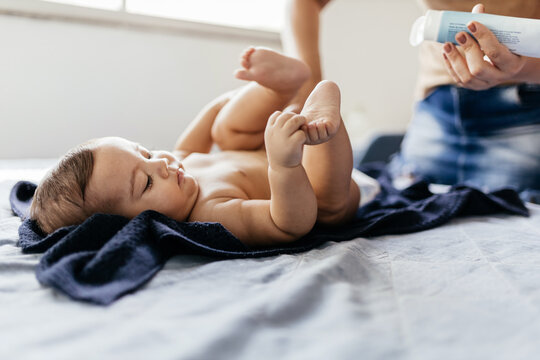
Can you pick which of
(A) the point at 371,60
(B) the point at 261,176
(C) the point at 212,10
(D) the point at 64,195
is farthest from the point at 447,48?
(A) the point at 371,60

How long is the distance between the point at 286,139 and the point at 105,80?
1.33 meters

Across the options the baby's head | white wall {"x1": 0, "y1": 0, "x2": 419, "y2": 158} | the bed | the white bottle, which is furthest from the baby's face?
white wall {"x1": 0, "y1": 0, "x2": 419, "y2": 158}

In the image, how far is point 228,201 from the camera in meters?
0.76

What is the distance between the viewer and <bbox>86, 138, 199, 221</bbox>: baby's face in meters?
0.72

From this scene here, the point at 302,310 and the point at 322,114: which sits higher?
the point at 322,114

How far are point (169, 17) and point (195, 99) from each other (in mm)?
348

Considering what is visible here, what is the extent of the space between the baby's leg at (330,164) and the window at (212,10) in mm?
1339

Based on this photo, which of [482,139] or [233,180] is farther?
[482,139]

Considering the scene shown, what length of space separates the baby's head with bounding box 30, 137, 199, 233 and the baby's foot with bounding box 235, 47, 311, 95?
0.84 ft

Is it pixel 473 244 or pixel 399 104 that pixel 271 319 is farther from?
pixel 399 104

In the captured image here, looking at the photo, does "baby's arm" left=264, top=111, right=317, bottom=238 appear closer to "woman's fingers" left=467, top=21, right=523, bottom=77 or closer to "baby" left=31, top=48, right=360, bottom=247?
"baby" left=31, top=48, right=360, bottom=247

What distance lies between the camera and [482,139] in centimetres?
115

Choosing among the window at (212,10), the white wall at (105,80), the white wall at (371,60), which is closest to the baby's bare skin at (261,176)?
the white wall at (105,80)

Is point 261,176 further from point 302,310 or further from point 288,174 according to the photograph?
point 302,310
